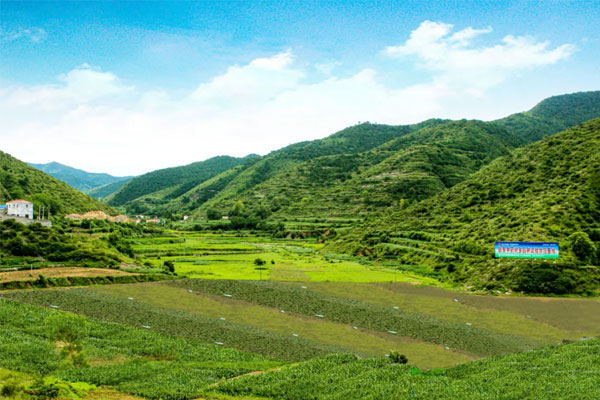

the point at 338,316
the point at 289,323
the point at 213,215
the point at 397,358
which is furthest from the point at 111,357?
the point at 213,215

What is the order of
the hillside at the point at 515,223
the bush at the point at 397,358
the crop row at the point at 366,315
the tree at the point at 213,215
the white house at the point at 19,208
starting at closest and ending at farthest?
1. the bush at the point at 397,358
2. the crop row at the point at 366,315
3. the hillside at the point at 515,223
4. the white house at the point at 19,208
5. the tree at the point at 213,215

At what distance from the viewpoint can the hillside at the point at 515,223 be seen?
53.4 m

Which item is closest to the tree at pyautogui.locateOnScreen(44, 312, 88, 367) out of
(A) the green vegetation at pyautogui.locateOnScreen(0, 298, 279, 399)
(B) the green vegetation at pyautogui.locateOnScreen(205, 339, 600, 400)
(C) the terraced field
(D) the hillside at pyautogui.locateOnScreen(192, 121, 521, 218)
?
(A) the green vegetation at pyautogui.locateOnScreen(0, 298, 279, 399)

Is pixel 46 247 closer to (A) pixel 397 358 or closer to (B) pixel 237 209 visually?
(A) pixel 397 358

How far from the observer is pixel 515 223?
6569 cm

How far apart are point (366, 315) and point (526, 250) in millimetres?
23839

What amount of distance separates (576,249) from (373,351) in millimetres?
35897

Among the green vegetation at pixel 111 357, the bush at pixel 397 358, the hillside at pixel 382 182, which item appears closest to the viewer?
the green vegetation at pixel 111 357

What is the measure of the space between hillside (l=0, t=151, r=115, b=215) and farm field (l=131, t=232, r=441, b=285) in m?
28.4

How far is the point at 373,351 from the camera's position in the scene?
3353 cm

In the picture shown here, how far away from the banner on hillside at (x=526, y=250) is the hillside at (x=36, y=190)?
100 m

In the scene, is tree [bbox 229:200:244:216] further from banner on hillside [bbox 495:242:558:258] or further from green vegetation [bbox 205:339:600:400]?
green vegetation [bbox 205:339:600:400]

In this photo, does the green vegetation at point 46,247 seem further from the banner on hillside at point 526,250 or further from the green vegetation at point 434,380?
the banner on hillside at point 526,250

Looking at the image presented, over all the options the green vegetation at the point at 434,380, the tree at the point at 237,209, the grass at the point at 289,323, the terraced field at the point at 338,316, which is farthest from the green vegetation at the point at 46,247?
the tree at the point at 237,209
